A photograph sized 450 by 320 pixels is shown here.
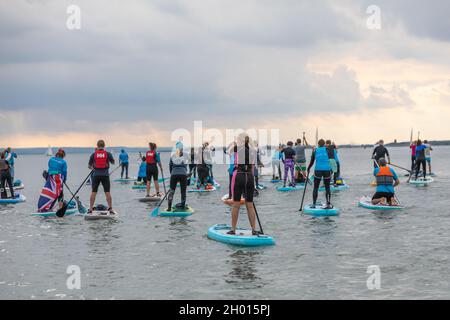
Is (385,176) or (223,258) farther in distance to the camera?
(385,176)

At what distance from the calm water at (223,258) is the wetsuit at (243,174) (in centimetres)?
119

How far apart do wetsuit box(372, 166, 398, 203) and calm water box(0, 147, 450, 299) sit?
3.64 ft

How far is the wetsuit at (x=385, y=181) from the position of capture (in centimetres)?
1770

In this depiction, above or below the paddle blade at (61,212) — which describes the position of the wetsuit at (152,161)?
above

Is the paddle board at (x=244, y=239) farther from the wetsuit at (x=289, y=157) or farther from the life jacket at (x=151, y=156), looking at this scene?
the wetsuit at (x=289, y=157)

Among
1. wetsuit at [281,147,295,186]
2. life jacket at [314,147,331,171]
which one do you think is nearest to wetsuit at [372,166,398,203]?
life jacket at [314,147,331,171]

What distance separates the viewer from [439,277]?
363 inches

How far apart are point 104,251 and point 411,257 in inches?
237

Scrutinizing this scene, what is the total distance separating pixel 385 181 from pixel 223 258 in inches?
348

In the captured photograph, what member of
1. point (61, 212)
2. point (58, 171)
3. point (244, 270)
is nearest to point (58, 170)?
point (58, 171)

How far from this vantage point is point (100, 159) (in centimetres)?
1639

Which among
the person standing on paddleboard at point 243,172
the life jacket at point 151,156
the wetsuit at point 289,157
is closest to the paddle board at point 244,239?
the person standing on paddleboard at point 243,172

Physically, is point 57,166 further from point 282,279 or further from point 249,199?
point 282,279

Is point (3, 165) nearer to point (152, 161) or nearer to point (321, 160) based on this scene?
point (152, 161)
